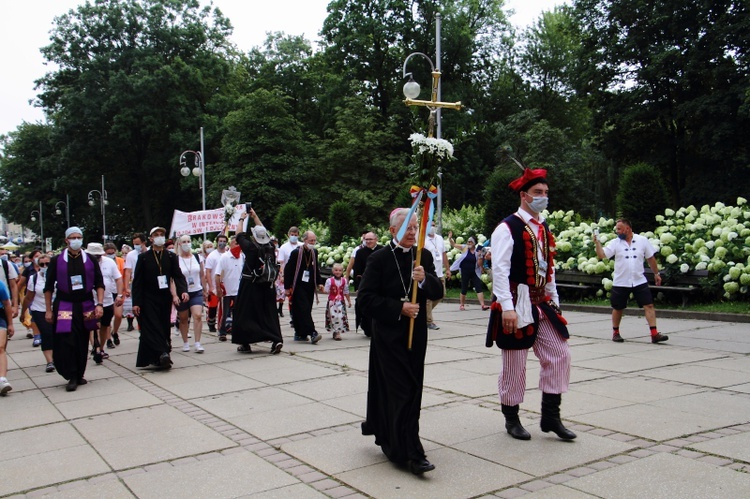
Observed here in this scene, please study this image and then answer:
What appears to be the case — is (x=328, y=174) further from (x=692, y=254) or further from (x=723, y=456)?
(x=723, y=456)

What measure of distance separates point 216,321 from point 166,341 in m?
5.33

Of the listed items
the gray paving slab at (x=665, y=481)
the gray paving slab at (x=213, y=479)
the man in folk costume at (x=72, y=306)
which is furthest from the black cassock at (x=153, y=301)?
the gray paving slab at (x=665, y=481)

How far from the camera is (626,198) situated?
18.3 meters

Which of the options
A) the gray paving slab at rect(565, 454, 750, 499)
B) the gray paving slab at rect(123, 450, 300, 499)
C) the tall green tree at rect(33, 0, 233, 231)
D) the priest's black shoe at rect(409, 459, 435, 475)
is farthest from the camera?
the tall green tree at rect(33, 0, 233, 231)

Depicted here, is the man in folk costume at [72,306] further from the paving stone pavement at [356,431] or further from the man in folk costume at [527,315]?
the man in folk costume at [527,315]

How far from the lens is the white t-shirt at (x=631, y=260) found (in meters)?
11.1

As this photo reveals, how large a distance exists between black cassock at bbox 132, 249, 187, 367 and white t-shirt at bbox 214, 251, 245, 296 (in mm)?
2422

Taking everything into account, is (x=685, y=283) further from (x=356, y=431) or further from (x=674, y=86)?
(x=674, y=86)

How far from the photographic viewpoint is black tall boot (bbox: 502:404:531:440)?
19.1 feet

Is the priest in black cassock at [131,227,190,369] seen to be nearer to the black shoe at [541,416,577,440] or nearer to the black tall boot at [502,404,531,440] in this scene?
the black tall boot at [502,404,531,440]

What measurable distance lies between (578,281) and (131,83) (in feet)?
122

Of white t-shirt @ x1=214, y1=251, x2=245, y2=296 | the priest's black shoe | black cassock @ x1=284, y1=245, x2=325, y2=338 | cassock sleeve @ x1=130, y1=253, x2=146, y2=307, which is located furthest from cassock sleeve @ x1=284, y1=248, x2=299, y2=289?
the priest's black shoe

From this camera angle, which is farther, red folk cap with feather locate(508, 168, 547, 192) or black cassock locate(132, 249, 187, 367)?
black cassock locate(132, 249, 187, 367)

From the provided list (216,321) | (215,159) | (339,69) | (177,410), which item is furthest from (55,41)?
(177,410)
